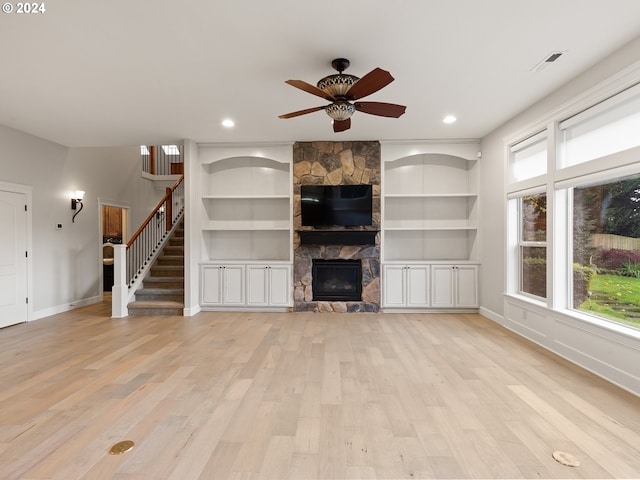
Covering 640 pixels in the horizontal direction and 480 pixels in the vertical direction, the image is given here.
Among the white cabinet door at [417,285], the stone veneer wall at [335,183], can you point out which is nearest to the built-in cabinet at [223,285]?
the stone veneer wall at [335,183]

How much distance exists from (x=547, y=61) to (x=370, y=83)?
5.89 feet

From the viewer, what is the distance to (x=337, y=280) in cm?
614

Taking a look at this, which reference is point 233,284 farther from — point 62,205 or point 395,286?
point 62,205

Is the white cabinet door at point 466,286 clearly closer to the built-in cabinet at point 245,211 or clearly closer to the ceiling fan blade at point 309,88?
the built-in cabinet at point 245,211

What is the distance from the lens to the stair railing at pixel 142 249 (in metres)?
5.81

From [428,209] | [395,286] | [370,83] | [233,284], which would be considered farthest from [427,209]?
[370,83]

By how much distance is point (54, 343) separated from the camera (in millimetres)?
→ 4234

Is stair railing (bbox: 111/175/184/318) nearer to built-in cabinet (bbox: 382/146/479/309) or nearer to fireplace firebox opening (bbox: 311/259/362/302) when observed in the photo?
fireplace firebox opening (bbox: 311/259/362/302)

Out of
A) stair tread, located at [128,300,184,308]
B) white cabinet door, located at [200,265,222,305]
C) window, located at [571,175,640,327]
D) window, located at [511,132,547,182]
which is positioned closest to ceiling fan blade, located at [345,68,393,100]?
window, located at [571,175,640,327]

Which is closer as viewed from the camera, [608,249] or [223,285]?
[608,249]

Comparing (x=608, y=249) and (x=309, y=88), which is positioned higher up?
(x=309, y=88)

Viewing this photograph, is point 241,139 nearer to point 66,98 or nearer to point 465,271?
point 66,98

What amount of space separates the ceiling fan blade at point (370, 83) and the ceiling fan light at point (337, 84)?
0.07 meters

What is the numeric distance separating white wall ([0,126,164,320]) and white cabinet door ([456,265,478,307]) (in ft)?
22.9
